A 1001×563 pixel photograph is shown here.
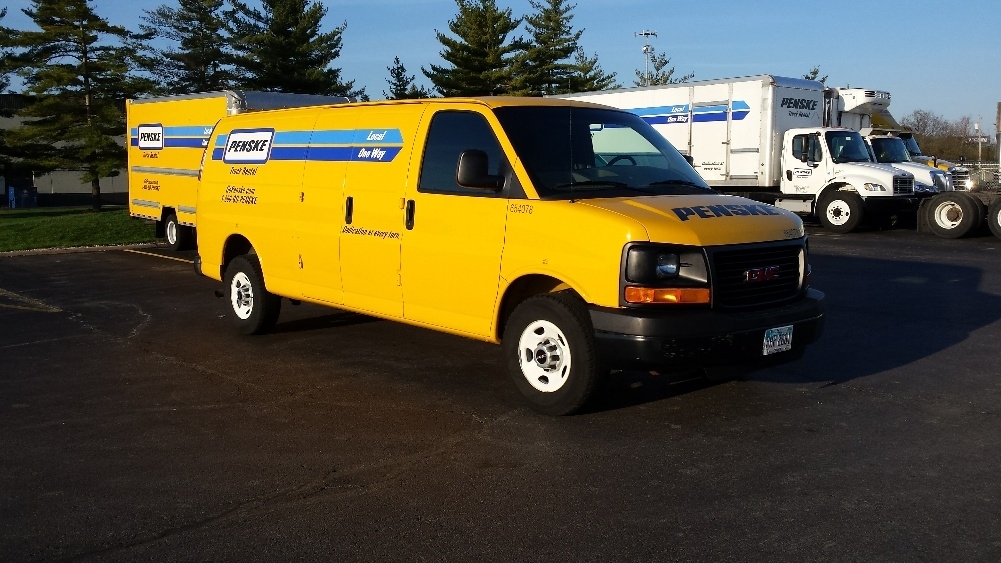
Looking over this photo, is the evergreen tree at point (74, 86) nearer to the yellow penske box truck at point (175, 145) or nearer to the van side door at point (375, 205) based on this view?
the yellow penske box truck at point (175, 145)

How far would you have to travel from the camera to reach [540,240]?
20.3ft

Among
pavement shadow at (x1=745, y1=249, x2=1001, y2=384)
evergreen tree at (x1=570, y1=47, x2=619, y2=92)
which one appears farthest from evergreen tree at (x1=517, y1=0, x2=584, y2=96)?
pavement shadow at (x1=745, y1=249, x2=1001, y2=384)

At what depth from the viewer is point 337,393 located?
6945 millimetres

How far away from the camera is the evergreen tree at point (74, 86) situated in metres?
36.7

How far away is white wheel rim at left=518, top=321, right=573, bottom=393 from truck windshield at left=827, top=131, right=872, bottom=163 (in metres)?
17.4

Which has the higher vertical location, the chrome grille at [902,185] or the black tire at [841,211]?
the chrome grille at [902,185]

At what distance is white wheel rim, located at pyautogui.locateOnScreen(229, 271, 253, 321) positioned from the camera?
30.0 feet

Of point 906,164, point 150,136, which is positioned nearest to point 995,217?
point 906,164

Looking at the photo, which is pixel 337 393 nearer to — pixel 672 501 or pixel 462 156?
pixel 462 156

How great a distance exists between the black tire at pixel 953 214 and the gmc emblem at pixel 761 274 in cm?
1483

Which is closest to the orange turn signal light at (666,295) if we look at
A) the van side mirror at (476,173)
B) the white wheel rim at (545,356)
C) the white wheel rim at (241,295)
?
the white wheel rim at (545,356)

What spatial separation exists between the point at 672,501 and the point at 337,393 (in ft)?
10.1

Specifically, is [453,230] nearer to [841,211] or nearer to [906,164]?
[841,211]

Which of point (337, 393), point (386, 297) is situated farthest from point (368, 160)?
point (337, 393)
